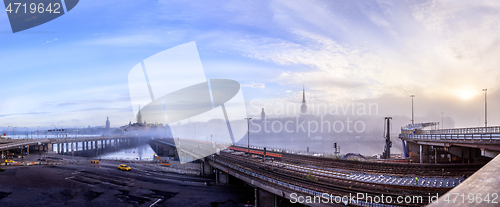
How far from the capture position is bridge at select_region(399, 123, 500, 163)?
33344 mm

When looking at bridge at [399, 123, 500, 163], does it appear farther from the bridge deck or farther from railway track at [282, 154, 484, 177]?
the bridge deck

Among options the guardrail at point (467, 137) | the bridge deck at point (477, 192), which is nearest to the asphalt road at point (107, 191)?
the guardrail at point (467, 137)

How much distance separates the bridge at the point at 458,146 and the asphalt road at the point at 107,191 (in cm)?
3289

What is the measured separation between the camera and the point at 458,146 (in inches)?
1767

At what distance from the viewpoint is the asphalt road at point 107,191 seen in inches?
1359

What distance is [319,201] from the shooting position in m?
20.5

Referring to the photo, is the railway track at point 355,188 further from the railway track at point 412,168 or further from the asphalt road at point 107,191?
the asphalt road at point 107,191

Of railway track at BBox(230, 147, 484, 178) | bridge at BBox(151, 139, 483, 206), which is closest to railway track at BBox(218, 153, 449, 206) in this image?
bridge at BBox(151, 139, 483, 206)

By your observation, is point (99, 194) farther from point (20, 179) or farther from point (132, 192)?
point (20, 179)

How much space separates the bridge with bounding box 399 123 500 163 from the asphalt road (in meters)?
32.9

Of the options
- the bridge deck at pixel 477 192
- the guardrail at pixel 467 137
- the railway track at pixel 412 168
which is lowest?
the railway track at pixel 412 168

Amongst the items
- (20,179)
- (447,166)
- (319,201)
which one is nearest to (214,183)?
(319,201)

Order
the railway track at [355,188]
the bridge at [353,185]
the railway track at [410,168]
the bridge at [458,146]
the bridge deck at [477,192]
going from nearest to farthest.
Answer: the bridge deck at [477,192]
the bridge at [353,185]
the railway track at [355,188]
the railway track at [410,168]
the bridge at [458,146]

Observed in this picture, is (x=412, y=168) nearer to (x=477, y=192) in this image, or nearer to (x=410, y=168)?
(x=410, y=168)
